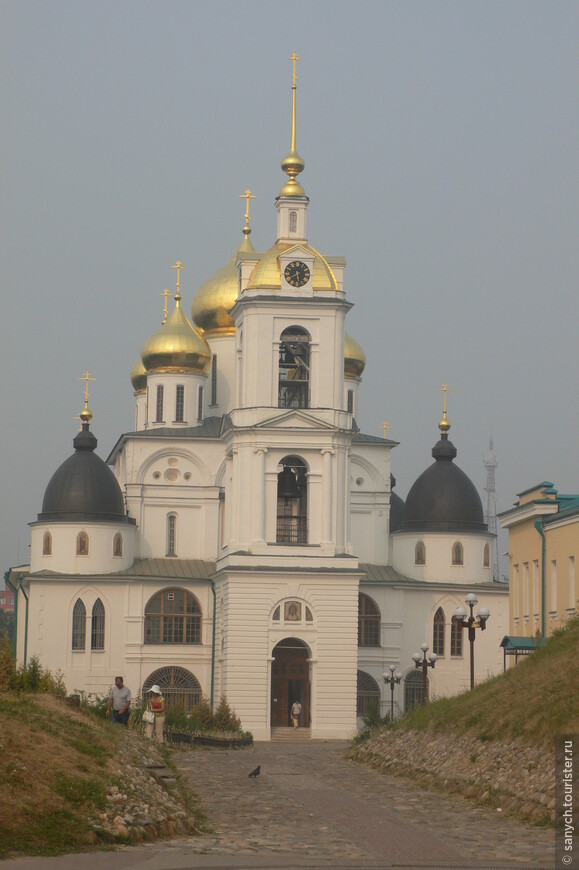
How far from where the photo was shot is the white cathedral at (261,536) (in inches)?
2005

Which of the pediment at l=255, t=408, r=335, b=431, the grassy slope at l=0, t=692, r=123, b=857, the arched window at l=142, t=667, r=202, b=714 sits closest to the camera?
the grassy slope at l=0, t=692, r=123, b=857

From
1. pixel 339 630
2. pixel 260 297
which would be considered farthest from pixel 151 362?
pixel 339 630

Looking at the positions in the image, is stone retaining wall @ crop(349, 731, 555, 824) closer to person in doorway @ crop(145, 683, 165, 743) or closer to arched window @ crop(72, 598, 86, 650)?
person in doorway @ crop(145, 683, 165, 743)

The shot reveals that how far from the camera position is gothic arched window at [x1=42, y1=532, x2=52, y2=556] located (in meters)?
56.3

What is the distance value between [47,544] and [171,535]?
4.21 meters

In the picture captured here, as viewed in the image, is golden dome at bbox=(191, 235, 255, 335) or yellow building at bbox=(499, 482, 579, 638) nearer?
yellow building at bbox=(499, 482, 579, 638)

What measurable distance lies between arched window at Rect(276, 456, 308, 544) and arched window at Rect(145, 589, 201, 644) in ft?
17.6

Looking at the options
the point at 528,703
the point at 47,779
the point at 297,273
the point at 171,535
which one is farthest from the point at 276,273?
the point at 47,779

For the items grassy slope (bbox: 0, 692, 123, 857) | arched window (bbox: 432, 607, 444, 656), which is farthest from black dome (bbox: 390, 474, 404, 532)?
grassy slope (bbox: 0, 692, 123, 857)

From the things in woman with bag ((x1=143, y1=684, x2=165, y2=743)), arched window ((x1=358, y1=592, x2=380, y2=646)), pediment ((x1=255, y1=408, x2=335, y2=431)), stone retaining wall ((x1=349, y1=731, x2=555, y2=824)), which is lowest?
stone retaining wall ((x1=349, y1=731, x2=555, y2=824))

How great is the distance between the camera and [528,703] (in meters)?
23.3

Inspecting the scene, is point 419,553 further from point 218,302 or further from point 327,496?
point 218,302

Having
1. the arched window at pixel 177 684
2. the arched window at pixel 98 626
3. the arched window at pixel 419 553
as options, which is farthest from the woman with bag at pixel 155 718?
the arched window at pixel 419 553

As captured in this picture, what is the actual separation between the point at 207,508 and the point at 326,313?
9.55 meters
